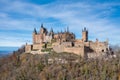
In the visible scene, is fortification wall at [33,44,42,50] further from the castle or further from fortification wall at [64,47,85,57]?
fortification wall at [64,47,85,57]

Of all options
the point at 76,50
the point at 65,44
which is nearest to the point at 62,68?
the point at 76,50

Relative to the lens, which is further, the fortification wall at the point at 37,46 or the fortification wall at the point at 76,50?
the fortification wall at the point at 37,46

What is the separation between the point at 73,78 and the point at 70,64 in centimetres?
324

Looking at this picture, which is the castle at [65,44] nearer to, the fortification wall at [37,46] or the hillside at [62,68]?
the fortification wall at [37,46]

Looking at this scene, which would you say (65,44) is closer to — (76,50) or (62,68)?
(76,50)

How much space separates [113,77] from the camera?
42.7 metres

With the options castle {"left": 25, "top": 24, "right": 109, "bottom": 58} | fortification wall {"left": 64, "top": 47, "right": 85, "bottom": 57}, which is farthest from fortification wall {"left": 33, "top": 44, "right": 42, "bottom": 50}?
fortification wall {"left": 64, "top": 47, "right": 85, "bottom": 57}

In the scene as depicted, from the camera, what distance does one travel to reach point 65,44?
49.9 metres

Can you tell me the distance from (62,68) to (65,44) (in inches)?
224

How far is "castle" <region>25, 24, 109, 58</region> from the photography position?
46.6 metres

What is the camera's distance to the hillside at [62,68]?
144ft

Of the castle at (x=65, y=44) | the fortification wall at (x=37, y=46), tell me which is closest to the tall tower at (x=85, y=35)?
the castle at (x=65, y=44)

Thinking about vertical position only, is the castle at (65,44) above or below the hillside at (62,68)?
above

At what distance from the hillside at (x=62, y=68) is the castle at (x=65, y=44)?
1.27 meters
